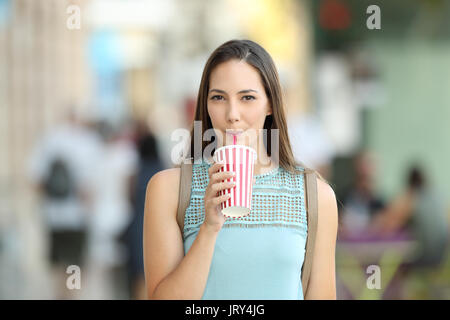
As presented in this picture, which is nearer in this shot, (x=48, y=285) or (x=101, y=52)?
(x=48, y=285)

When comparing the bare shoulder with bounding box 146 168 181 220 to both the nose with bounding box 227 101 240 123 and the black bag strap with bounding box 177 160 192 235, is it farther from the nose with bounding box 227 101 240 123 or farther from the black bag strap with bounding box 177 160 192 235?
the nose with bounding box 227 101 240 123

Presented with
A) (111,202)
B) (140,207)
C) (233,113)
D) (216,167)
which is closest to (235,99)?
(233,113)

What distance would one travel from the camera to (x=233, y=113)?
1664mm

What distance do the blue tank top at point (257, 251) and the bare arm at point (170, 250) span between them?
0.14 ft

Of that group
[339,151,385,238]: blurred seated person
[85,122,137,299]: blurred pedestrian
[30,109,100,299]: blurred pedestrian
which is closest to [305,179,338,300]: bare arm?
[339,151,385,238]: blurred seated person

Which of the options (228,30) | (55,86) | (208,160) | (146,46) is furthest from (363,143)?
(208,160)

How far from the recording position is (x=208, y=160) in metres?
1.81

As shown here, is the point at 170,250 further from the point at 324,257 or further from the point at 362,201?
the point at 362,201

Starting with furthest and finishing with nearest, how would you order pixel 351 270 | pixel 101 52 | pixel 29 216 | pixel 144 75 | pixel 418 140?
pixel 144 75 < pixel 101 52 < pixel 418 140 < pixel 29 216 < pixel 351 270

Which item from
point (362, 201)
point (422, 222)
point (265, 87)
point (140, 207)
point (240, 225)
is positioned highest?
point (265, 87)

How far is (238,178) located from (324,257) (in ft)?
1.19

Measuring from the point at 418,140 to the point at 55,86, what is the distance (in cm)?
702

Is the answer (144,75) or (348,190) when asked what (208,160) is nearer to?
(348,190)
